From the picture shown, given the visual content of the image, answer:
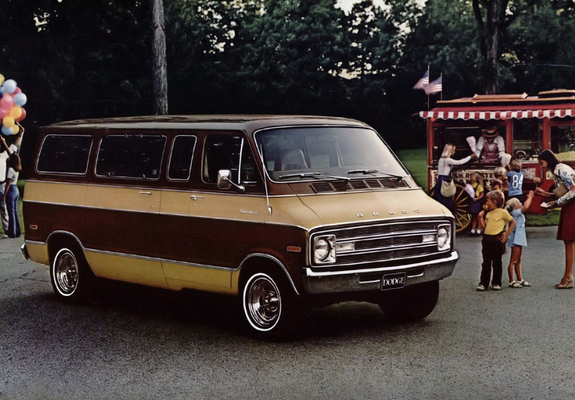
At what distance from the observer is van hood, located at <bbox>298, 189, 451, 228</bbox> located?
27.7 feet

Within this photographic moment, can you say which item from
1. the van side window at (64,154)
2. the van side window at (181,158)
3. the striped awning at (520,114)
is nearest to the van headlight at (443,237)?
the van side window at (181,158)

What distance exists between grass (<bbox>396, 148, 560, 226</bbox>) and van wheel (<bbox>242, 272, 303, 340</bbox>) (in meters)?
6.43

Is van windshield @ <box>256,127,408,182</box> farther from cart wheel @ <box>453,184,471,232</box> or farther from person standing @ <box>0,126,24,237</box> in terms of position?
person standing @ <box>0,126,24,237</box>

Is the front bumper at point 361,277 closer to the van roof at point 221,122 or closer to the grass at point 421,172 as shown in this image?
the van roof at point 221,122

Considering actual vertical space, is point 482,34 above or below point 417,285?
above

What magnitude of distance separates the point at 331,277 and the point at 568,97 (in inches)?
471

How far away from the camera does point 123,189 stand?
10211 mm

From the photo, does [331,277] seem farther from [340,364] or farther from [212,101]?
[212,101]

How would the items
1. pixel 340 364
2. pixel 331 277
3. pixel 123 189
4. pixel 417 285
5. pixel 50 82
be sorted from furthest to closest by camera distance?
pixel 50 82 < pixel 123 189 < pixel 417 285 < pixel 331 277 < pixel 340 364

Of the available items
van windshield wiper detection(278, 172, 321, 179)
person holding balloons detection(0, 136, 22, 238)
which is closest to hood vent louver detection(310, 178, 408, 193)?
van windshield wiper detection(278, 172, 321, 179)

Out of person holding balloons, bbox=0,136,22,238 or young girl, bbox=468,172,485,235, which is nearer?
young girl, bbox=468,172,485,235

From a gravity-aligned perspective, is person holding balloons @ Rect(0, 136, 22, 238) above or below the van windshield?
below

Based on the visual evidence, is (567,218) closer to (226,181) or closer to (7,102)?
(226,181)

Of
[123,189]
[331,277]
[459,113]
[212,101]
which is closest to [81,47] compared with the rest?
[212,101]
